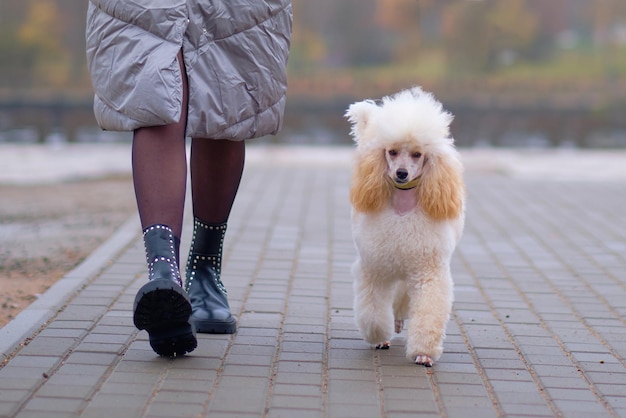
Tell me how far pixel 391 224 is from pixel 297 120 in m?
24.2

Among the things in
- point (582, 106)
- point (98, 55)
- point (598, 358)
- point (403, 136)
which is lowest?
point (582, 106)

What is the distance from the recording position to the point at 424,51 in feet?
124

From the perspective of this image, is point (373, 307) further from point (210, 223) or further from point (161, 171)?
point (161, 171)

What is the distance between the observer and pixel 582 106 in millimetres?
31969

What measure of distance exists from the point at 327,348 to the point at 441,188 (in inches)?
31.9

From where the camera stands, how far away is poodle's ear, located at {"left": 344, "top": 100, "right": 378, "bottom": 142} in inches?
141

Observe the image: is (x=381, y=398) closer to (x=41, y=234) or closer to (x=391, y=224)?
(x=391, y=224)

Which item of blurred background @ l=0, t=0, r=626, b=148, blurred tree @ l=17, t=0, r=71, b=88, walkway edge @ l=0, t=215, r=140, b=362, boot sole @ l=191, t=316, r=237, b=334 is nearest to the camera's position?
walkway edge @ l=0, t=215, r=140, b=362

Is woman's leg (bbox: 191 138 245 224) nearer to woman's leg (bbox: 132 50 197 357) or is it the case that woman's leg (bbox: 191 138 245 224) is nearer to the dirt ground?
woman's leg (bbox: 132 50 197 357)

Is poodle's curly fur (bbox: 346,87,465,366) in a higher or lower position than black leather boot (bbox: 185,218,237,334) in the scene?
higher

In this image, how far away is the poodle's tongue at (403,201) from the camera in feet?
11.5

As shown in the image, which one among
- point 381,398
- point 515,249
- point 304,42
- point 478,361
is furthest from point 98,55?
point 304,42

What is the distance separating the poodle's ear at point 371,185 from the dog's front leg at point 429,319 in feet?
1.11

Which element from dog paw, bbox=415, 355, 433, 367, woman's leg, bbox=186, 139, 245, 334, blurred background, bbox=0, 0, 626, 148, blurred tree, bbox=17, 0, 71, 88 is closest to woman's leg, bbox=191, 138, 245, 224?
woman's leg, bbox=186, 139, 245, 334
